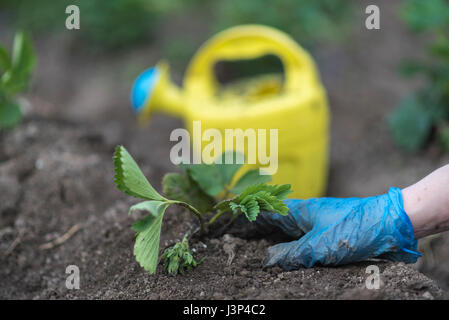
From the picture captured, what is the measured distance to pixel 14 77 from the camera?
6.17ft

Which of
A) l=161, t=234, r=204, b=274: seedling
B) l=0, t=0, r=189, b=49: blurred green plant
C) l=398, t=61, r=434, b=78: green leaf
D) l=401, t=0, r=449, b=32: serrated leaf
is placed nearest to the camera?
l=161, t=234, r=204, b=274: seedling

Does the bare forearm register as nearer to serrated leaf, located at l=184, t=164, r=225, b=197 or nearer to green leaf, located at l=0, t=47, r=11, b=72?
serrated leaf, located at l=184, t=164, r=225, b=197

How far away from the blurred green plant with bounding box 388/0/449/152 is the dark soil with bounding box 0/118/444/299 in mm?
1542

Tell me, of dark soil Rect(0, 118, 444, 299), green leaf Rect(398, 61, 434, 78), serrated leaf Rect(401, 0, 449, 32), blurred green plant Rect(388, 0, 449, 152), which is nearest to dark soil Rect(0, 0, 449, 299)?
dark soil Rect(0, 118, 444, 299)

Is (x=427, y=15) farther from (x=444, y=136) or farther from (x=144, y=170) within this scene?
(x=144, y=170)

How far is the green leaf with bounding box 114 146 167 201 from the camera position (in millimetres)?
1041

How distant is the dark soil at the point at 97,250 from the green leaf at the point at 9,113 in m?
0.20

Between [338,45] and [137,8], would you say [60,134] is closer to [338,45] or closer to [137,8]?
[137,8]

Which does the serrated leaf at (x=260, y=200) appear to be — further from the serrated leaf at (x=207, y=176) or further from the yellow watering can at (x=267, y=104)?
the yellow watering can at (x=267, y=104)

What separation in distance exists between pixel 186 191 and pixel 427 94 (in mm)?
1939

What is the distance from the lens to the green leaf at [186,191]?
1.31m

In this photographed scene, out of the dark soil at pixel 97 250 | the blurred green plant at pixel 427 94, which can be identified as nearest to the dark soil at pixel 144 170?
the dark soil at pixel 97 250

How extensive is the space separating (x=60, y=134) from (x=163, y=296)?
4.85ft

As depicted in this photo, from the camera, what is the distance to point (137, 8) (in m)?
4.00
